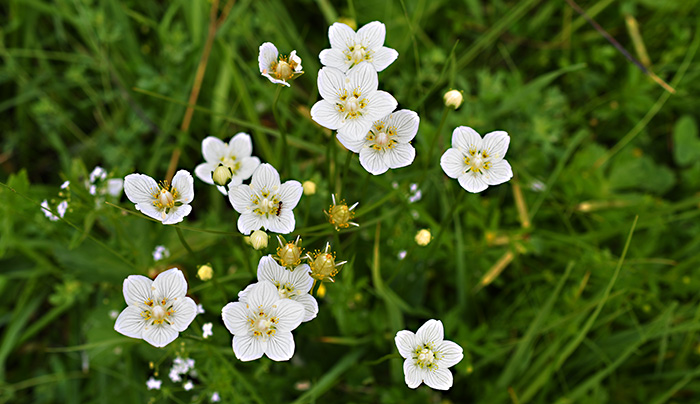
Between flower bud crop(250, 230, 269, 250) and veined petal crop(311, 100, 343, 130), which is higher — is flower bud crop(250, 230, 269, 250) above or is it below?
below

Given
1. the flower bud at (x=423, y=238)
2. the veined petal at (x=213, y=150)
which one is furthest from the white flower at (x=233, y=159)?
the flower bud at (x=423, y=238)

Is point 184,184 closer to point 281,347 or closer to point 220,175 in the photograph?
point 220,175

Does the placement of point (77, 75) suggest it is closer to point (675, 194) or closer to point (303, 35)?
point (303, 35)

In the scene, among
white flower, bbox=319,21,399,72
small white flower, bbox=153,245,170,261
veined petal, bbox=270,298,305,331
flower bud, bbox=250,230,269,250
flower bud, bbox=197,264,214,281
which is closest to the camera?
veined petal, bbox=270,298,305,331

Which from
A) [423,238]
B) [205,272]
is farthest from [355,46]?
→ [205,272]

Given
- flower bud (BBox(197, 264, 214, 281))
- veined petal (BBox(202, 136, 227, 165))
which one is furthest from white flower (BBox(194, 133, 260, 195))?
flower bud (BBox(197, 264, 214, 281))

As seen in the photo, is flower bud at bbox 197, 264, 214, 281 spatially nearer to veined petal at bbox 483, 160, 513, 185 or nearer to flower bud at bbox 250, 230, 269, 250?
flower bud at bbox 250, 230, 269, 250
